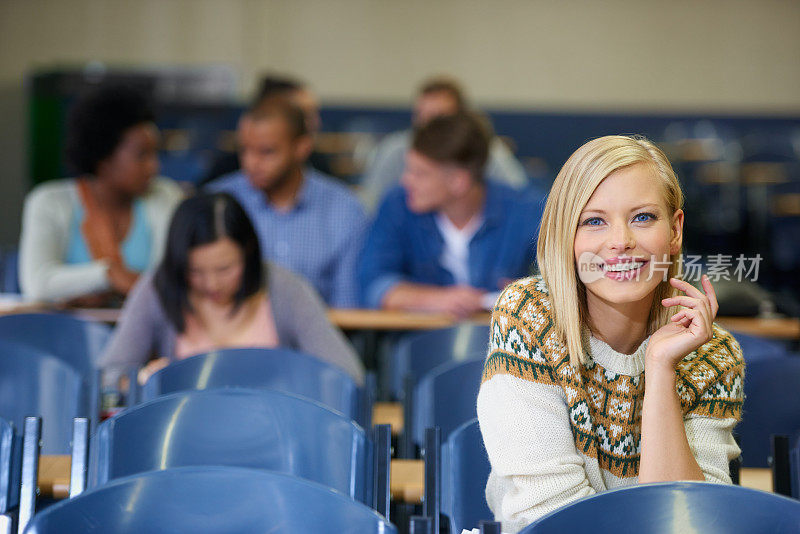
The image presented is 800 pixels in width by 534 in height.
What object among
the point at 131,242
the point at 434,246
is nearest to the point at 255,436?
the point at 434,246

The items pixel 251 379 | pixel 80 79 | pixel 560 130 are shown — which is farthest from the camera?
pixel 560 130

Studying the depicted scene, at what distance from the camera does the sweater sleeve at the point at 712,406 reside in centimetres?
158

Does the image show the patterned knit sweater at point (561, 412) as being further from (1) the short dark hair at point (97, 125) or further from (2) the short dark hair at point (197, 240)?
(1) the short dark hair at point (97, 125)

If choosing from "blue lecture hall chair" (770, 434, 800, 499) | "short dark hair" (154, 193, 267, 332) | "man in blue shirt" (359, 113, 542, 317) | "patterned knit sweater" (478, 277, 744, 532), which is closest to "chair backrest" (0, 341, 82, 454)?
"short dark hair" (154, 193, 267, 332)

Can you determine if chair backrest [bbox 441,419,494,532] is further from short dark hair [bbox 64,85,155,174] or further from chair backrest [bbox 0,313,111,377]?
short dark hair [bbox 64,85,155,174]

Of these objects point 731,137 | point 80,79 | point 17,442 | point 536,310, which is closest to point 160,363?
point 17,442

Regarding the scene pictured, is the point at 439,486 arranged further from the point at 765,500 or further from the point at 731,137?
the point at 731,137

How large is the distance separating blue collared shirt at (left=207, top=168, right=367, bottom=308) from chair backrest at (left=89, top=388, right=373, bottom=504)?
2489 mm

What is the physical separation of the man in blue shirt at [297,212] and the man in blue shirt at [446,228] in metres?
0.28

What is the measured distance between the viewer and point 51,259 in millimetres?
4125

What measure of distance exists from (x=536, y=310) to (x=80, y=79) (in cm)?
786

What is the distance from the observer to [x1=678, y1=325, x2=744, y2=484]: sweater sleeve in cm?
158

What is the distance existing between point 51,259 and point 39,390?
185 centimetres

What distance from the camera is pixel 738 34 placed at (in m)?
9.37
